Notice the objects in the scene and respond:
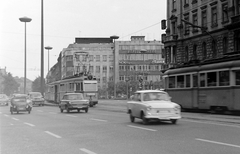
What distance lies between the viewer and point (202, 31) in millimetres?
46031

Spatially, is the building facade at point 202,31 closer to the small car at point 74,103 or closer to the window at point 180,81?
the window at point 180,81

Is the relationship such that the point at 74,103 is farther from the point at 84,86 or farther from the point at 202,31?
the point at 202,31

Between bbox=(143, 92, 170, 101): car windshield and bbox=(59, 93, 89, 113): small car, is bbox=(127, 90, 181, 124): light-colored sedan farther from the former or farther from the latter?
bbox=(59, 93, 89, 113): small car

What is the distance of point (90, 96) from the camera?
42156 millimetres

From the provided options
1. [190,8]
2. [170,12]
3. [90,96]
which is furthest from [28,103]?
[170,12]

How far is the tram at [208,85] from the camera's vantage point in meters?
23.2

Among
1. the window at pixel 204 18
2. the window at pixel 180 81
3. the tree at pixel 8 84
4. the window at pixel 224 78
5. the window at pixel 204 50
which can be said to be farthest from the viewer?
the tree at pixel 8 84

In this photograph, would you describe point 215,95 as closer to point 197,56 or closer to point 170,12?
point 197,56

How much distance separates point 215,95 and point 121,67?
102 meters

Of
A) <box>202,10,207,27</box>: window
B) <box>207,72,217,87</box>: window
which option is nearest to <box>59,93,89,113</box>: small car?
<box>207,72,217,87</box>: window

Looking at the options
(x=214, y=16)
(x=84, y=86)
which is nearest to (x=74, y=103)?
(x=84, y=86)

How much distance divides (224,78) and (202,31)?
22.8 metres

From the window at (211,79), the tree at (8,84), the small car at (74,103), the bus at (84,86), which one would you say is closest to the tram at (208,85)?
the window at (211,79)

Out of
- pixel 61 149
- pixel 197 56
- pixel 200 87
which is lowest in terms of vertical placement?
pixel 61 149
